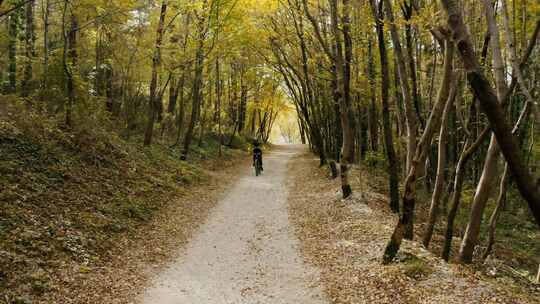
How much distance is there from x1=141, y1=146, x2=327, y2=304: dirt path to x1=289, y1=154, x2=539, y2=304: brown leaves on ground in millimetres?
451

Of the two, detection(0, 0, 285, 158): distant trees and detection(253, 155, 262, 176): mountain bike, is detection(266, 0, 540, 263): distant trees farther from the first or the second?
detection(253, 155, 262, 176): mountain bike

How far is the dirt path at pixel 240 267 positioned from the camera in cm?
723

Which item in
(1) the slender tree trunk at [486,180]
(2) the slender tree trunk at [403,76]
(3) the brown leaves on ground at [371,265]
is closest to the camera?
(1) the slender tree trunk at [486,180]

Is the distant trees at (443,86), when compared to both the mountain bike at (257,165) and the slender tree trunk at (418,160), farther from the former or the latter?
the mountain bike at (257,165)

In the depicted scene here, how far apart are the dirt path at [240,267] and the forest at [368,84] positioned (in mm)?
2025

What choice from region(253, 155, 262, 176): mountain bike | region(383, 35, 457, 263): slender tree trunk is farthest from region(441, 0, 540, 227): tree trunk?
region(253, 155, 262, 176): mountain bike

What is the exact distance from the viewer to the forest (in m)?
7.68

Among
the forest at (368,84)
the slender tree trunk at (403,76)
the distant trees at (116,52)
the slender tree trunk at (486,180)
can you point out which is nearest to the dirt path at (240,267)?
the forest at (368,84)

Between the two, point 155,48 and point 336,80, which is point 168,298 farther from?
point 155,48

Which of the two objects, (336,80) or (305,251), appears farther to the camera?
(336,80)

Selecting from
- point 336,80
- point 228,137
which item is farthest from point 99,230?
point 228,137

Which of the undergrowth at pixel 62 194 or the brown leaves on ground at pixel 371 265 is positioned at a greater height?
the undergrowth at pixel 62 194

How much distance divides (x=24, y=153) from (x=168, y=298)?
19.8 ft

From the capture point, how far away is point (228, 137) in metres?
36.5
